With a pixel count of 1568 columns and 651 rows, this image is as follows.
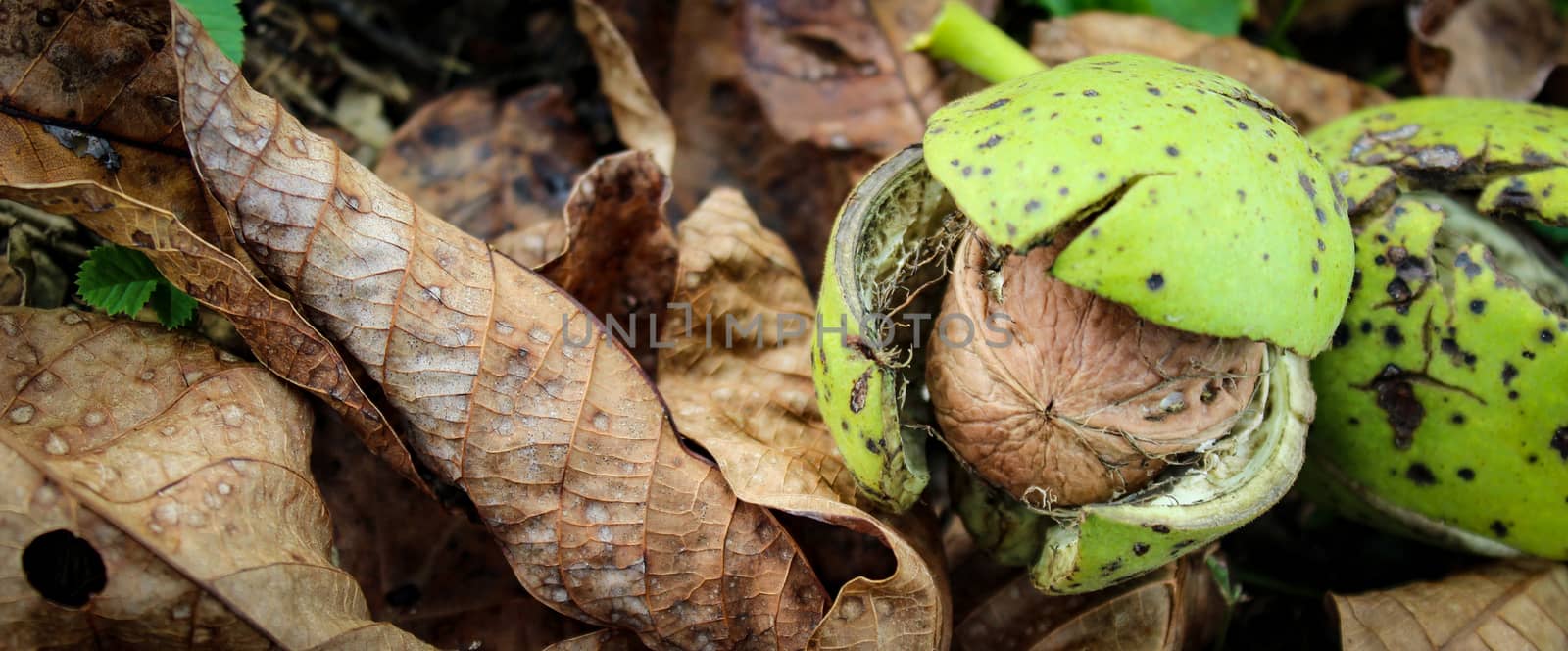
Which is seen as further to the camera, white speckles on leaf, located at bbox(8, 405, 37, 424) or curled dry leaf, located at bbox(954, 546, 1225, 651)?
curled dry leaf, located at bbox(954, 546, 1225, 651)

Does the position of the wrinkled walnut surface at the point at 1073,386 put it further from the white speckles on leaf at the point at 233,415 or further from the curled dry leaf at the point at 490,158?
the white speckles on leaf at the point at 233,415

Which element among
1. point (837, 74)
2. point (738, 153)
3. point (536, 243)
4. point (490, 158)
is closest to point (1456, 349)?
point (837, 74)

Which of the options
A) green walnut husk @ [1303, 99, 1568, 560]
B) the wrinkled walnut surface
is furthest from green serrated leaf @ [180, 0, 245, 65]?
green walnut husk @ [1303, 99, 1568, 560]

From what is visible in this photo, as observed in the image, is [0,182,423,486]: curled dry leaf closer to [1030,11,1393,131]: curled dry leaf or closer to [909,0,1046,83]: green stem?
[909,0,1046,83]: green stem

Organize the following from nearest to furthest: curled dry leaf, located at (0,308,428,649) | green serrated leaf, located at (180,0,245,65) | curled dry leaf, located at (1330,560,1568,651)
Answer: curled dry leaf, located at (0,308,428,649), green serrated leaf, located at (180,0,245,65), curled dry leaf, located at (1330,560,1568,651)

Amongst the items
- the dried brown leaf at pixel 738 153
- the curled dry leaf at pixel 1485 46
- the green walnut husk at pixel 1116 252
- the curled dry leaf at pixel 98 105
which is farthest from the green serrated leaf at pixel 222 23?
the curled dry leaf at pixel 1485 46

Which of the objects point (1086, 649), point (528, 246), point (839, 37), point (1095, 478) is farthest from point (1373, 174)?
point (528, 246)
